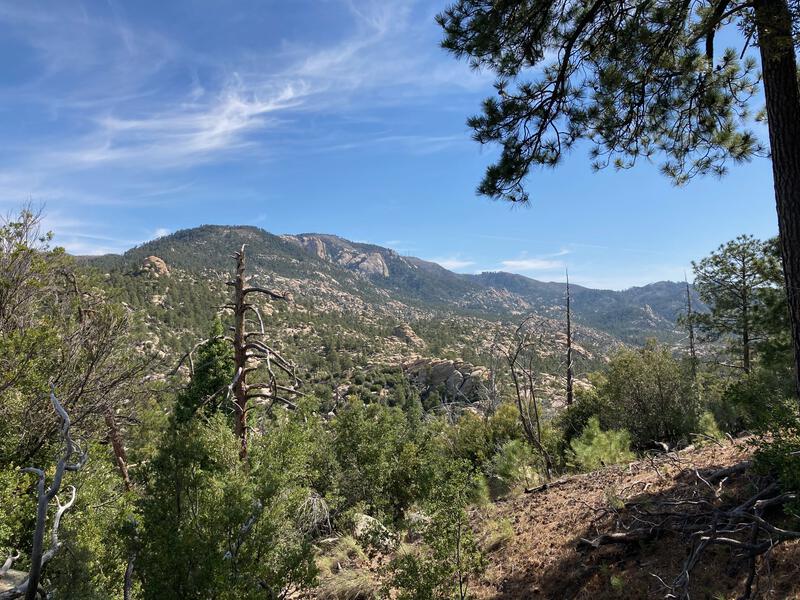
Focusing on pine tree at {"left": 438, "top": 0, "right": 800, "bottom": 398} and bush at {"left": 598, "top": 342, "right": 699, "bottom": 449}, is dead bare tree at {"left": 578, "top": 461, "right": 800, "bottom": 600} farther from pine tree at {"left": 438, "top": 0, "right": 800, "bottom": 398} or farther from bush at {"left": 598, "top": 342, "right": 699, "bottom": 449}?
bush at {"left": 598, "top": 342, "right": 699, "bottom": 449}

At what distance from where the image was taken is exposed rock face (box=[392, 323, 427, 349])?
123531 millimetres

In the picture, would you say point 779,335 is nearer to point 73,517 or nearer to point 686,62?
point 686,62

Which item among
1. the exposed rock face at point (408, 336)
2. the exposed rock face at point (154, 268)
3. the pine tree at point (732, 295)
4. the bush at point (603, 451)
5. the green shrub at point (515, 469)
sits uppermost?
the exposed rock face at point (154, 268)

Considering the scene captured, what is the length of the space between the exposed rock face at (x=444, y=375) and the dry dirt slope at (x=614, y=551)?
202 ft

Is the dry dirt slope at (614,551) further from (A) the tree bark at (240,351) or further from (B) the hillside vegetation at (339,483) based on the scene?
(A) the tree bark at (240,351)

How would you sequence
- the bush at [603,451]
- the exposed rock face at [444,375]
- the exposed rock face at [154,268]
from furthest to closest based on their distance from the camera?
1. the exposed rock face at [154,268]
2. the exposed rock face at [444,375]
3. the bush at [603,451]

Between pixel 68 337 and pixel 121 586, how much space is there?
4934 mm

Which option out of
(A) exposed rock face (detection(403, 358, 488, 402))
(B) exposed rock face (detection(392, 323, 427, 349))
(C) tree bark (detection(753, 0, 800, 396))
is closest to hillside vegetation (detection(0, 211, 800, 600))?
(C) tree bark (detection(753, 0, 800, 396))

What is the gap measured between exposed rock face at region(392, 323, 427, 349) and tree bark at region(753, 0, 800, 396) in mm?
118059

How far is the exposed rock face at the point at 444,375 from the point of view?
235 feet

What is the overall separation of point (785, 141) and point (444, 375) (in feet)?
254

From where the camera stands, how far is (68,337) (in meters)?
8.62

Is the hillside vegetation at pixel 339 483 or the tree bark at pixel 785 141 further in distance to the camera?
the hillside vegetation at pixel 339 483

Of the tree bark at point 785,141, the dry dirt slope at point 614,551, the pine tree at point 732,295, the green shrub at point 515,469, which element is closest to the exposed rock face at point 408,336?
the pine tree at point 732,295
